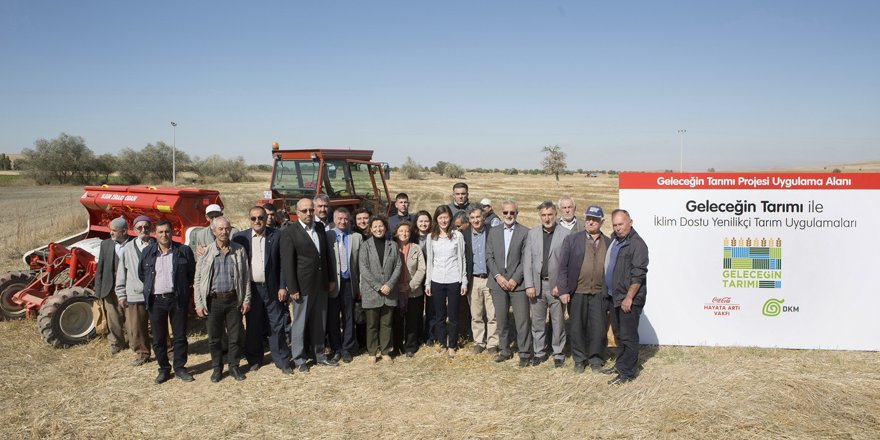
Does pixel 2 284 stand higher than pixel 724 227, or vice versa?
pixel 724 227

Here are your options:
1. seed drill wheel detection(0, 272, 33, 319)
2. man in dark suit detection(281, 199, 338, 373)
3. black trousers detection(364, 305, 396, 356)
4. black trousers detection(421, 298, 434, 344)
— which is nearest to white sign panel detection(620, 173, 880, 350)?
black trousers detection(421, 298, 434, 344)

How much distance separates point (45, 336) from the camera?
6410mm

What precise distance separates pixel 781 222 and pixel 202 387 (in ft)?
22.0

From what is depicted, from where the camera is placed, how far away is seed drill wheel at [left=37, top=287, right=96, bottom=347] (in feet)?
21.0

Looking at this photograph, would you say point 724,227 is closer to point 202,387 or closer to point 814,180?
point 814,180

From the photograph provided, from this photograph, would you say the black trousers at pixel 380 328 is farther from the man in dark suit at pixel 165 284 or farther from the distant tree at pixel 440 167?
the distant tree at pixel 440 167

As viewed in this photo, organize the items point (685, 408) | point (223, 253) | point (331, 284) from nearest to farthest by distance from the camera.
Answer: point (685, 408), point (223, 253), point (331, 284)

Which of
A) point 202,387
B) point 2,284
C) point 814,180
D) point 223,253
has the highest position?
point 814,180

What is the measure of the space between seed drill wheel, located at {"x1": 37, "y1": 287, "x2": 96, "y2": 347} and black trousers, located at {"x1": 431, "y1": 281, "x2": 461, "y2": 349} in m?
4.15

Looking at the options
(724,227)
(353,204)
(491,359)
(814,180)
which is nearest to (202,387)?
(491,359)

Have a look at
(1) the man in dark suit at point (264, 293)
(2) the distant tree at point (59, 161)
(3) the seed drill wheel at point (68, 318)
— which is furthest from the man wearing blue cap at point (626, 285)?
(2) the distant tree at point (59, 161)

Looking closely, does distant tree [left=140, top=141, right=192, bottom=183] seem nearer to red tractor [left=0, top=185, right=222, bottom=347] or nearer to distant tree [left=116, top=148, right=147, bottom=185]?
distant tree [left=116, top=148, right=147, bottom=185]

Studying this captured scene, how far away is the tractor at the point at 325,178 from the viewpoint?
10.0 metres

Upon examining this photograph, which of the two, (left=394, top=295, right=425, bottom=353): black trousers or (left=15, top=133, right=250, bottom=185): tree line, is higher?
(left=15, top=133, right=250, bottom=185): tree line
